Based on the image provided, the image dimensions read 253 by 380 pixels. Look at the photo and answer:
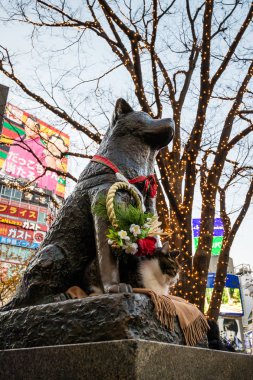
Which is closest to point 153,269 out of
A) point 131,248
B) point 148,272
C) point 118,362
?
point 148,272

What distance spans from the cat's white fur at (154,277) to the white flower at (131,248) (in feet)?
0.45

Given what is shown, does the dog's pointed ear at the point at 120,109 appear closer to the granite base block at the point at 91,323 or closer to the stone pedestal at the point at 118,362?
the granite base block at the point at 91,323

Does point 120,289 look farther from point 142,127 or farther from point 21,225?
point 21,225

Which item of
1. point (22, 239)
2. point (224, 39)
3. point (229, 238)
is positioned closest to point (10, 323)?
point (229, 238)

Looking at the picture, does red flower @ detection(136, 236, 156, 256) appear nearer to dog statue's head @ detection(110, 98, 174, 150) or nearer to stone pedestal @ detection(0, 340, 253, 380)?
stone pedestal @ detection(0, 340, 253, 380)

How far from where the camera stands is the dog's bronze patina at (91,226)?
179 centimetres

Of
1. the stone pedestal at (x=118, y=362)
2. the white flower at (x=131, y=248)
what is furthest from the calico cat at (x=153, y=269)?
the stone pedestal at (x=118, y=362)

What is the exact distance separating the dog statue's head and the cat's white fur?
0.85 metres

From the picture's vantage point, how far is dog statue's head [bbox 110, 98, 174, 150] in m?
2.32

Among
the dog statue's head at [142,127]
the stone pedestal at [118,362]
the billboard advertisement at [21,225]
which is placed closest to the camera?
the stone pedestal at [118,362]

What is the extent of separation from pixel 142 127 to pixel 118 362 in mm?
1521

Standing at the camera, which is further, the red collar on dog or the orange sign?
the orange sign

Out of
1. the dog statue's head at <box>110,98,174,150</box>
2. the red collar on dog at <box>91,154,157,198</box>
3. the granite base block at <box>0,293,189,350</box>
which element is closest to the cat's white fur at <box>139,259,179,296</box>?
the granite base block at <box>0,293,189,350</box>

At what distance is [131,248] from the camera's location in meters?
1.74
